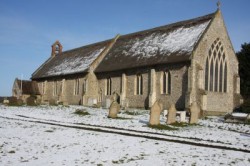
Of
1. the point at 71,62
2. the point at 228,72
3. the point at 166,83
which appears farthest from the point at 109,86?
the point at 228,72

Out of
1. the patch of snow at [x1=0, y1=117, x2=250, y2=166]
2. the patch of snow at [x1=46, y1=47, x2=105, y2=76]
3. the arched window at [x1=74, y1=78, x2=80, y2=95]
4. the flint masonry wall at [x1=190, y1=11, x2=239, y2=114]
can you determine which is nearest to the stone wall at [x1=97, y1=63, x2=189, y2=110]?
the flint masonry wall at [x1=190, y1=11, x2=239, y2=114]

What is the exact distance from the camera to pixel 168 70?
32.2 meters

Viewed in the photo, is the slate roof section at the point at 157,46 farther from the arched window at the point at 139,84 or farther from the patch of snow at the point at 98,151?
the patch of snow at the point at 98,151

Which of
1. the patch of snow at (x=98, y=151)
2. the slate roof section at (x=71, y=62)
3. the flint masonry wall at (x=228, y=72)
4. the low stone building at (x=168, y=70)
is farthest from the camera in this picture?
the slate roof section at (x=71, y=62)

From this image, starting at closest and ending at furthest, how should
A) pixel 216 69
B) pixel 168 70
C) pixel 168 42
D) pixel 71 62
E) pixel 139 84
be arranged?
pixel 168 70
pixel 216 69
pixel 168 42
pixel 139 84
pixel 71 62

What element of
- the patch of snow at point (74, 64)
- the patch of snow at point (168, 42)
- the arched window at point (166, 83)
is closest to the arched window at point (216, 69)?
the patch of snow at point (168, 42)

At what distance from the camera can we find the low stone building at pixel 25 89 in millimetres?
50844

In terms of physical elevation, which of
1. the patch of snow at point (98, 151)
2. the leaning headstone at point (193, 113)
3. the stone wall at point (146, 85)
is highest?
the stone wall at point (146, 85)

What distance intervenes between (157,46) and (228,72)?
7834mm

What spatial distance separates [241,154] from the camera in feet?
38.0

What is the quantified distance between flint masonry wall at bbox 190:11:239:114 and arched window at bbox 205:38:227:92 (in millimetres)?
436

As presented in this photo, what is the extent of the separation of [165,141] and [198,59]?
17.8 meters

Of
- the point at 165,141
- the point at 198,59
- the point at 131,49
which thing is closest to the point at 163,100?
the point at 198,59

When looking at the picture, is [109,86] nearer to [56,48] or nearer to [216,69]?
[216,69]
